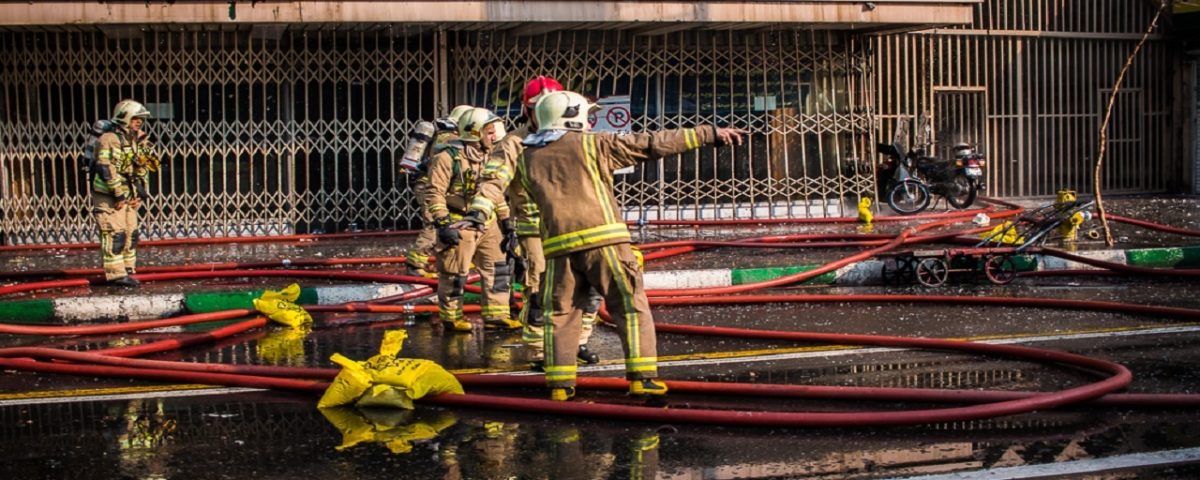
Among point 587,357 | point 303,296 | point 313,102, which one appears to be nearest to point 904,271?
point 587,357

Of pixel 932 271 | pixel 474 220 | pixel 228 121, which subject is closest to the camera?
pixel 474 220

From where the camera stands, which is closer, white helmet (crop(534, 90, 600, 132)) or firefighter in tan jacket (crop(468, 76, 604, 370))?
white helmet (crop(534, 90, 600, 132))

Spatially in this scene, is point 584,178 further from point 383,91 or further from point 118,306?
point 383,91

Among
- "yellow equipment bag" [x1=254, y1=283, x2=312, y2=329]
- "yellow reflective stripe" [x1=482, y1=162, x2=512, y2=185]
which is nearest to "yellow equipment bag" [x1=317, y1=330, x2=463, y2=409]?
"yellow reflective stripe" [x1=482, y1=162, x2=512, y2=185]

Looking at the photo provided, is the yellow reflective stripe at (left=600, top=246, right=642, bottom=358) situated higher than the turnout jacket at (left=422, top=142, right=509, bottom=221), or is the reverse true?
the turnout jacket at (left=422, top=142, right=509, bottom=221)

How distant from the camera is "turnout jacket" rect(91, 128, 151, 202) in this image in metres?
12.6

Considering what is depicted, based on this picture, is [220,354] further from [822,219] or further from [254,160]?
[822,219]

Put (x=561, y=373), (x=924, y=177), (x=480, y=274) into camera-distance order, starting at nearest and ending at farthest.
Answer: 1. (x=561, y=373)
2. (x=480, y=274)
3. (x=924, y=177)

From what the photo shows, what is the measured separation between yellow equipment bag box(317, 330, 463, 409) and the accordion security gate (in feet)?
31.1

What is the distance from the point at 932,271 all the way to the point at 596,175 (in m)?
5.87

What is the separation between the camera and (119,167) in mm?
12719

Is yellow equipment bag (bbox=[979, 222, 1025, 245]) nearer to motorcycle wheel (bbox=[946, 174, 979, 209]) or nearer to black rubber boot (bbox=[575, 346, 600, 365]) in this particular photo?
black rubber boot (bbox=[575, 346, 600, 365])

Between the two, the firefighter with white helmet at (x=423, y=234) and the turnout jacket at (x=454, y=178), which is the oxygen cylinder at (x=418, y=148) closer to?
the firefighter with white helmet at (x=423, y=234)

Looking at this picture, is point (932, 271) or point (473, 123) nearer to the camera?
point (473, 123)
